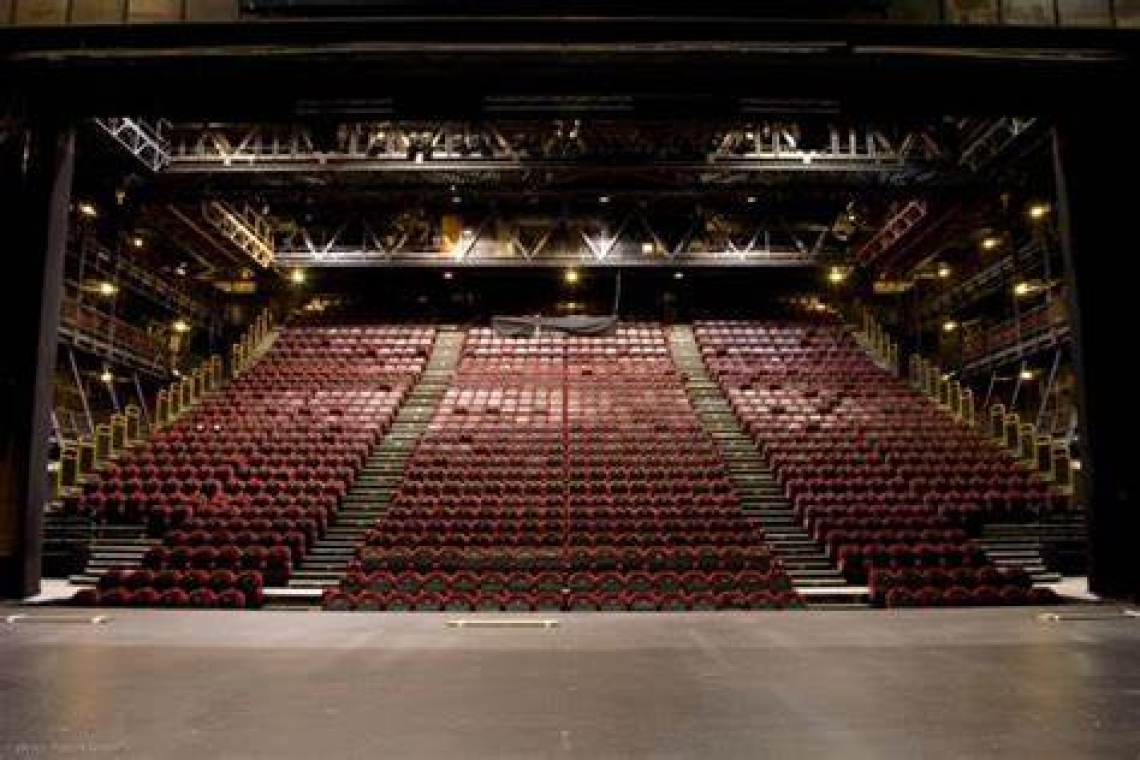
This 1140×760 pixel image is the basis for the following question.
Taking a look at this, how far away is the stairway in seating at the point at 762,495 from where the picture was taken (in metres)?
9.31

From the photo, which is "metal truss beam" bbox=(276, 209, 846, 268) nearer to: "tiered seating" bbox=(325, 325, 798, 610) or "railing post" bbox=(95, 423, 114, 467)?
"tiered seating" bbox=(325, 325, 798, 610)

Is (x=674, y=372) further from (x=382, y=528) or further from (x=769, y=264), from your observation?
(x=382, y=528)

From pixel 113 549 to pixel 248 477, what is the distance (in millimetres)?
1980

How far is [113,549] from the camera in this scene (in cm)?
1020

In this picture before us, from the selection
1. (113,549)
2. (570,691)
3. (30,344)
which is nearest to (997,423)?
(570,691)

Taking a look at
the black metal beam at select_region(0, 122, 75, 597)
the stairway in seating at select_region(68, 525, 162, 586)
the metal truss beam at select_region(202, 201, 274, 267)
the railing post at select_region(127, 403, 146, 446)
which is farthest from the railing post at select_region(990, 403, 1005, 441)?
the metal truss beam at select_region(202, 201, 274, 267)

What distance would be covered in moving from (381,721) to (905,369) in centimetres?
1799

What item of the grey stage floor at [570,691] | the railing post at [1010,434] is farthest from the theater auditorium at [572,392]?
the railing post at [1010,434]

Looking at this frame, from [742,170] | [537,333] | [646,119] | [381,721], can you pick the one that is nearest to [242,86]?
[646,119]

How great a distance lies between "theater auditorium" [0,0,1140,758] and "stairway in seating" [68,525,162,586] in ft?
0.19

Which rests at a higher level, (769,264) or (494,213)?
(494,213)

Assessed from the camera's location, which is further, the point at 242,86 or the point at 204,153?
the point at 204,153

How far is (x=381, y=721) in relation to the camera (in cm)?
320

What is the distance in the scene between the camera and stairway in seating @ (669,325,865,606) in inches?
367
